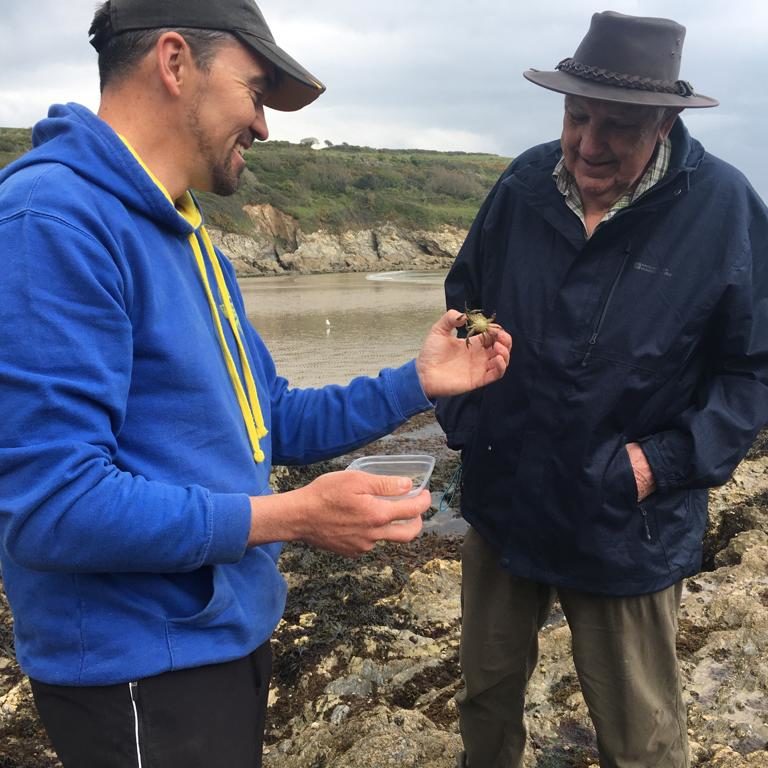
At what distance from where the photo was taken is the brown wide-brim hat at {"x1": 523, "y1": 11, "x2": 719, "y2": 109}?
8.09ft

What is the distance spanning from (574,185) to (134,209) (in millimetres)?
1758

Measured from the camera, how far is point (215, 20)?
1659 mm

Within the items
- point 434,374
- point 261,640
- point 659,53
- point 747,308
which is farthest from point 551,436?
point 659,53

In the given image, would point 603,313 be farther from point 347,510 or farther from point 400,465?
point 347,510

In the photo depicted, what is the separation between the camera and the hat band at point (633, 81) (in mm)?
2467

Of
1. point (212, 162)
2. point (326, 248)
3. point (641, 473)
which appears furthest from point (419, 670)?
point (326, 248)

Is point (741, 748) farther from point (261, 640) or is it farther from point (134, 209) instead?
point (134, 209)

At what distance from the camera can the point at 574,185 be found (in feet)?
8.89

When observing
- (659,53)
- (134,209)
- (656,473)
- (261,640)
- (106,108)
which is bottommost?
(261,640)

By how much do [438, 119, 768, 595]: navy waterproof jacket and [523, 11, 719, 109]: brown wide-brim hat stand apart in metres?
0.19

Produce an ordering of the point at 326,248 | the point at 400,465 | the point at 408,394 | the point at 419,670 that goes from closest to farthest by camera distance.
→ the point at 400,465, the point at 408,394, the point at 419,670, the point at 326,248

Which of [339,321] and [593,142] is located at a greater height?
[593,142]

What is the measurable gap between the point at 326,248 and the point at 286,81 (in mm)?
39449

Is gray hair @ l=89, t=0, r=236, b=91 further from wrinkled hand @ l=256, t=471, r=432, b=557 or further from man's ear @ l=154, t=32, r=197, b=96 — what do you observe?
wrinkled hand @ l=256, t=471, r=432, b=557
